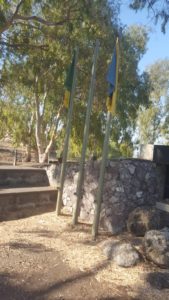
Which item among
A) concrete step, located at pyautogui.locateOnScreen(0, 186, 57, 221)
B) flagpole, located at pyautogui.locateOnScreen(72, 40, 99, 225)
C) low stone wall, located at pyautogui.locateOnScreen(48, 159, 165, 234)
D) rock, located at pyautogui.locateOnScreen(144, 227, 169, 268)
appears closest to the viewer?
rock, located at pyautogui.locateOnScreen(144, 227, 169, 268)

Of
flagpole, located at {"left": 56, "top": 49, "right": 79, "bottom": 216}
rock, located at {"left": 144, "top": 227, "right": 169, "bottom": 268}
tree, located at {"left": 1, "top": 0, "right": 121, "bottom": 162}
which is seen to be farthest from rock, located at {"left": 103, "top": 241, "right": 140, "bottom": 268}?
tree, located at {"left": 1, "top": 0, "right": 121, "bottom": 162}

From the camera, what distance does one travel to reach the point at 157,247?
497 centimetres

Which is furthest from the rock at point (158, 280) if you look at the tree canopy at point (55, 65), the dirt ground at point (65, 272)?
the tree canopy at point (55, 65)

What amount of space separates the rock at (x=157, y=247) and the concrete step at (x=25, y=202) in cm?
294

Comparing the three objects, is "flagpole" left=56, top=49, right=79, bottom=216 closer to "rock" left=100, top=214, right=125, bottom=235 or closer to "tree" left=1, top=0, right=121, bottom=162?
"rock" left=100, top=214, right=125, bottom=235

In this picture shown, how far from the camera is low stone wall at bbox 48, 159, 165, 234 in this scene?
659cm

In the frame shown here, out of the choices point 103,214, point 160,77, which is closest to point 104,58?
point 103,214

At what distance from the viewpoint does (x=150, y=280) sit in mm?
4422

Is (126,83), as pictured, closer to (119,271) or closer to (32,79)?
(32,79)

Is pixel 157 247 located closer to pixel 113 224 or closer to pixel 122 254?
pixel 122 254

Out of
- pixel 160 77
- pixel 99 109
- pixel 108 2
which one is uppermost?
pixel 160 77

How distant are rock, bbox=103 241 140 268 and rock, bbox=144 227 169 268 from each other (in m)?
0.19

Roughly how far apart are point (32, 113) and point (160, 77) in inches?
568

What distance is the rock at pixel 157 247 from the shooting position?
15.9ft
